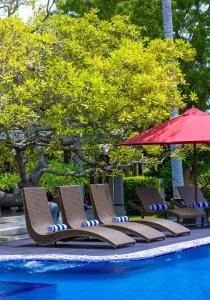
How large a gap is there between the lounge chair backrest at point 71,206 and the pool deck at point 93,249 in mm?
488

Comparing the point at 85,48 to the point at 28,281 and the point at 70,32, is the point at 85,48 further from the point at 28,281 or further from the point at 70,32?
the point at 28,281

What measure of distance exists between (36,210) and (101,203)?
199 centimetres

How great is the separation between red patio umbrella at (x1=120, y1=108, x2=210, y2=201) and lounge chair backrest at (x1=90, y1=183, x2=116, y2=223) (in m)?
1.77

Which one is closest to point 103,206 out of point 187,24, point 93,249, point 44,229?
point 44,229

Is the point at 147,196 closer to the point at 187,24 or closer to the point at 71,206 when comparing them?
the point at 71,206

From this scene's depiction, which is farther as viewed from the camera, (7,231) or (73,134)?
(7,231)

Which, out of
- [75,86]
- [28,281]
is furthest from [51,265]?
[75,86]

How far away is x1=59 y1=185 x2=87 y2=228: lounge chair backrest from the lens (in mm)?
14032

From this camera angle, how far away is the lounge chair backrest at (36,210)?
13.3m

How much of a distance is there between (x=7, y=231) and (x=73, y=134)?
3351 millimetres

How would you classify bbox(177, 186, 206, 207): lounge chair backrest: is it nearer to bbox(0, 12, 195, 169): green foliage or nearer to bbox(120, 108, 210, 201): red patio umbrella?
bbox(120, 108, 210, 201): red patio umbrella

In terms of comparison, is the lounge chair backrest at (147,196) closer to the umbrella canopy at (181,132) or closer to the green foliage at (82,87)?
the green foliage at (82,87)

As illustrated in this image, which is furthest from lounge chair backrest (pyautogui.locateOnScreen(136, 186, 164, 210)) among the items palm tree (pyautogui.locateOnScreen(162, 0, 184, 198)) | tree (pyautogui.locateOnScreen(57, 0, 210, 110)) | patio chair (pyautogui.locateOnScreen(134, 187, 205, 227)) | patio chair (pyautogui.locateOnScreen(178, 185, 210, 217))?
tree (pyautogui.locateOnScreen(57, 0, 210, 110))

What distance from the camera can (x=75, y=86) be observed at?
14398 mm
